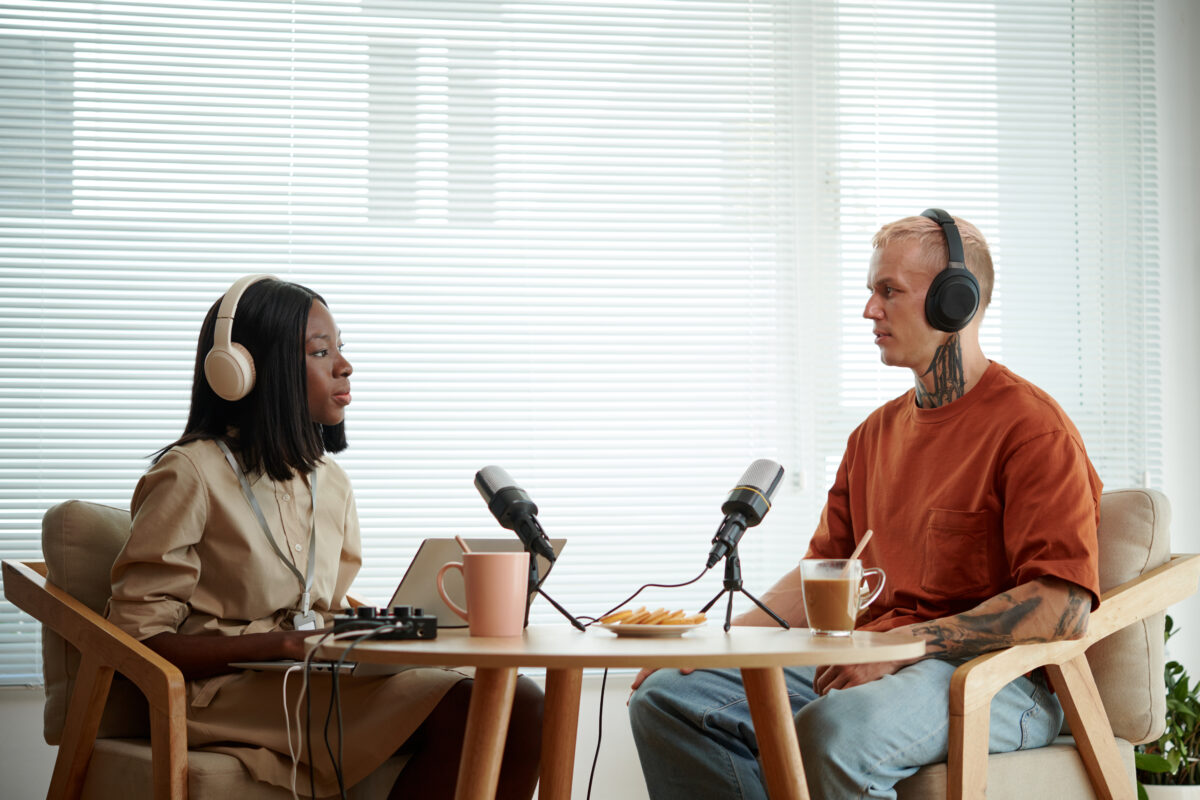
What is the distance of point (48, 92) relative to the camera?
2.82 meters

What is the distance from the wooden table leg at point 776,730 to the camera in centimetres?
137

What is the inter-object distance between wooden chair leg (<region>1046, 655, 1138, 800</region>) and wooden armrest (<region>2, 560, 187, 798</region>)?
1380mm

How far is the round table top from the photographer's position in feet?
3.73

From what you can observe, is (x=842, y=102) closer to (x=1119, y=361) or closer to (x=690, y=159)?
(x=690, y=159)

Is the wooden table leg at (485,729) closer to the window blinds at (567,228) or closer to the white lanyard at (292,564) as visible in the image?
the white lanyard at (292,564)

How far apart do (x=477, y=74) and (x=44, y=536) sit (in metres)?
1.69

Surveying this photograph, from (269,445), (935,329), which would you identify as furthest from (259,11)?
(935,329)

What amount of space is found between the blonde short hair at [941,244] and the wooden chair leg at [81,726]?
5.17 ft

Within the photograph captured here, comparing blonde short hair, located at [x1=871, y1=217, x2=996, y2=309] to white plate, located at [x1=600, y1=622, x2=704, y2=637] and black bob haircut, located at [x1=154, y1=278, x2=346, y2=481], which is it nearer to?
white plate, located at [x1=600, y1=622, x2=704, y2=637]

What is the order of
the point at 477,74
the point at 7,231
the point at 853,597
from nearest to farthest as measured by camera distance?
the point at 853,597
the point at 7,231
the point at 477,74

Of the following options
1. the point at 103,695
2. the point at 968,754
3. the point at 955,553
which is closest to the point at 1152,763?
the point at 955,553

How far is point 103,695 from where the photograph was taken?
1.76 m

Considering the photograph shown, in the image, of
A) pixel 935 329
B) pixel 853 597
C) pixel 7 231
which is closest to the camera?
pixel 853 597

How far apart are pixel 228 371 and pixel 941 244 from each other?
1.31 metres
